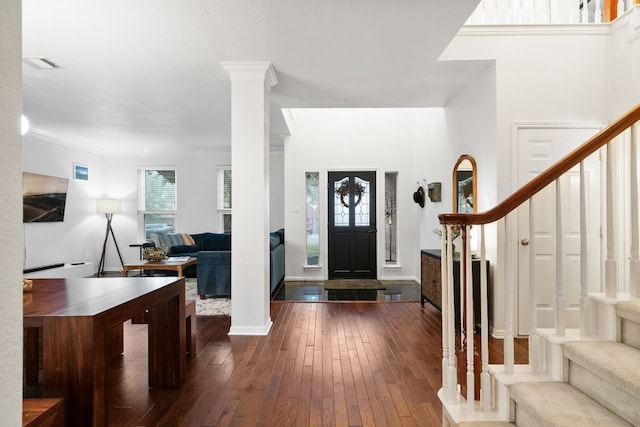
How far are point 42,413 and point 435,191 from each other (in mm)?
4835

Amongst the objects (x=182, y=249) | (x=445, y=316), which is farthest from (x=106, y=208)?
(x=445, y=316)

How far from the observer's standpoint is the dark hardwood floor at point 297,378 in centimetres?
206

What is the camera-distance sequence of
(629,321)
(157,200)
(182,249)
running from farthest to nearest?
(157,200), (182,249), (629,321)

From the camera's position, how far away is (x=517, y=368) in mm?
1812

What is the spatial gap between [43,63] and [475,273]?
465cm

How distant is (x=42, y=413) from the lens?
3.99ft

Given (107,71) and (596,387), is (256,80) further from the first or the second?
(596,387)

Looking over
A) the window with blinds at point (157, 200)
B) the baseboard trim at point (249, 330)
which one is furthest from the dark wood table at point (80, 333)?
the window with blinds at point (157, 200)

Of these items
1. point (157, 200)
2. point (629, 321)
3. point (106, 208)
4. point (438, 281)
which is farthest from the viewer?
point (157, 200)

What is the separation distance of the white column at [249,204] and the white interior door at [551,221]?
7.92 feet

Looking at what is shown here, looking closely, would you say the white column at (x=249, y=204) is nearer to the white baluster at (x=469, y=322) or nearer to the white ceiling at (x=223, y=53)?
the white ceiling at (x=223, y=53)

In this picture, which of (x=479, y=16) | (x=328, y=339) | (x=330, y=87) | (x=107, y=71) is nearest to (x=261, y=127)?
(x=330, y=87)

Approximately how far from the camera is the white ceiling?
2.53m

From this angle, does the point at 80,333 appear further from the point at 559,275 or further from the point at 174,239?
the point at 174,239
